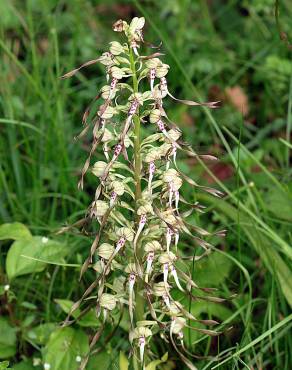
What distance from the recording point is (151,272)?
2.20m

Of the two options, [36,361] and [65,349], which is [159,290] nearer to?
[65,349]

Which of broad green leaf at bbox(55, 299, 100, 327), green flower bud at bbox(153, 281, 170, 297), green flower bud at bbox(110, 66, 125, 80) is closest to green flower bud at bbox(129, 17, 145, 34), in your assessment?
green flower bud at bbox(110, 66, 125, 80)

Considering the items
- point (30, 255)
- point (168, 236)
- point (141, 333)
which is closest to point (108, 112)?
point (168, 236)

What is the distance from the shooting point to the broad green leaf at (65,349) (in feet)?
7.97

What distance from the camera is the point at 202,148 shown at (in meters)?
3.81

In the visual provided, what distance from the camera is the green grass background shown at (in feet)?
8.68

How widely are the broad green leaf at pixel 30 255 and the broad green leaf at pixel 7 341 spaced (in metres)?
0.20

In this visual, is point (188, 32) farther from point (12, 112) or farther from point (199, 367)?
point (199, 367)

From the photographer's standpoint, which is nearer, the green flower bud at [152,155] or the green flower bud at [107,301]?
the green flower bud at [152,155]

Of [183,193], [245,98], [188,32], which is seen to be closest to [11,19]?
[188,32]

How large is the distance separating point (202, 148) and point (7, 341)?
1.60 metres

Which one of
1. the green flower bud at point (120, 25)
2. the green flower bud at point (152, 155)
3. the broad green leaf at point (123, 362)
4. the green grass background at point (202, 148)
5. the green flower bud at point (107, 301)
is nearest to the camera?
the green flower bud at point (120, 25)

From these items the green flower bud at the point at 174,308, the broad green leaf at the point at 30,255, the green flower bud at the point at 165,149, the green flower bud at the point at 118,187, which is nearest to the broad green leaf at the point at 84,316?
the broad green leaf at the point at 30,255

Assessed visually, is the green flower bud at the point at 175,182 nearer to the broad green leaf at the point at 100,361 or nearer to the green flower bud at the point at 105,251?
the green flower bud at the point at 105,251
